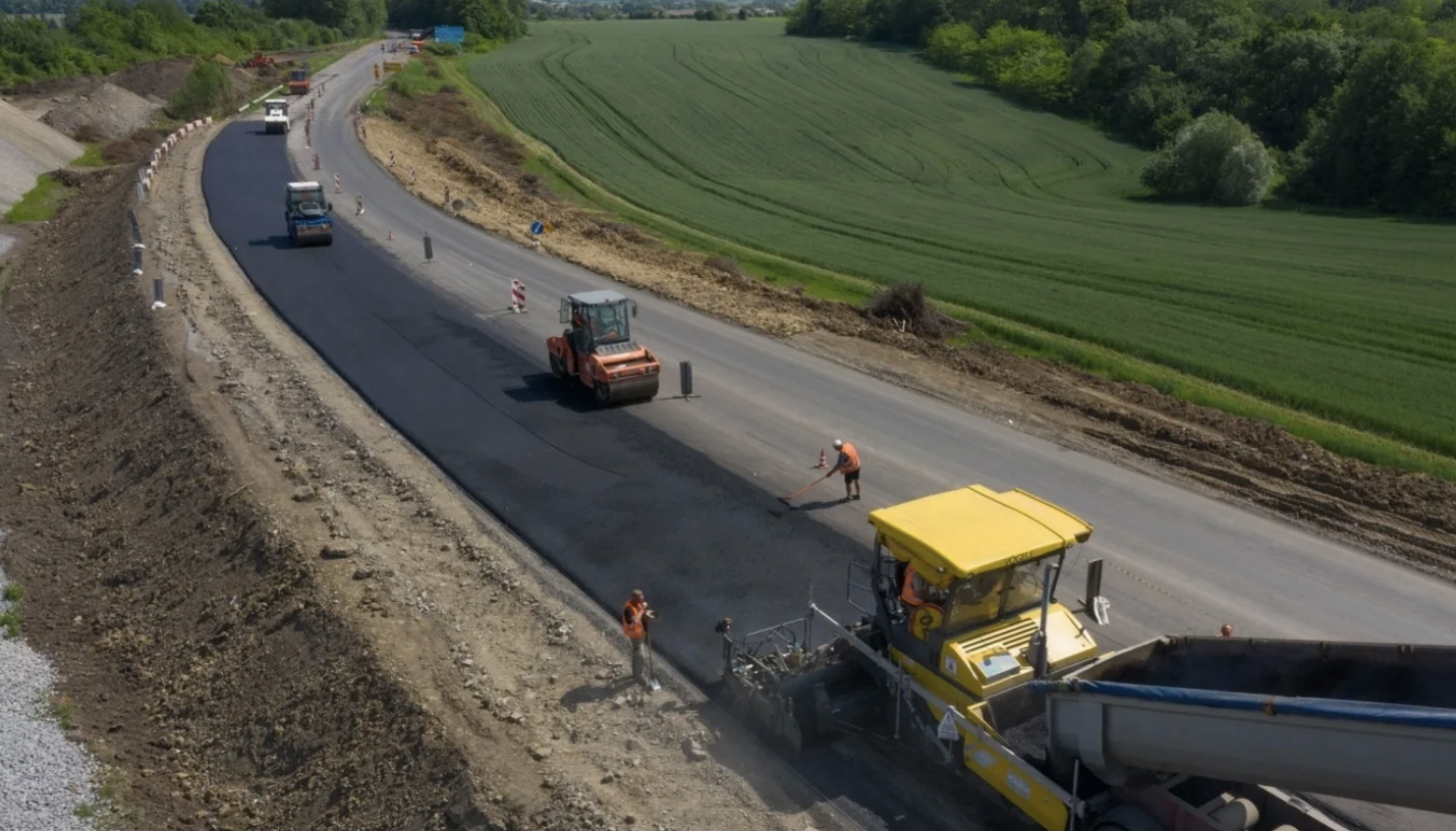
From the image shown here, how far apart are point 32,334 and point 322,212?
8889 millimetres

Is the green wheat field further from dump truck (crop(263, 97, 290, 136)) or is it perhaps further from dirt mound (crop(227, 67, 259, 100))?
dirt mound (crop(227, 67, 259, 100))

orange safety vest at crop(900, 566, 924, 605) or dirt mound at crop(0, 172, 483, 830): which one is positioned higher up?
orange safety vest at crop(900, 566, 924, 605)

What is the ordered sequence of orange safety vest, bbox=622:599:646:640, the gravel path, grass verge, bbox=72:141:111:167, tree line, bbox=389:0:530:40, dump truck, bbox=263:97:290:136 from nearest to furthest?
the gravel path
orange safety vest, bbox=622:599:646:640
grass verge, bbox=72:141:111:167
dump truck, bbox=263:97:290:136
tree line, bbox=389:0:530:40

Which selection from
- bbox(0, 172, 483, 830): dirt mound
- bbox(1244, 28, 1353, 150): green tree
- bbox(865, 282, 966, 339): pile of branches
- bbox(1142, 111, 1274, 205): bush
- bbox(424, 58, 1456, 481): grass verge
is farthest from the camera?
bbox(1244, 28, 1353, 150): green tree

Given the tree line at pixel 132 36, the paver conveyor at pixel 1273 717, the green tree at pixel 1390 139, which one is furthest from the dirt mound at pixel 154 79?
the paver conveyor at pixel 1273 717

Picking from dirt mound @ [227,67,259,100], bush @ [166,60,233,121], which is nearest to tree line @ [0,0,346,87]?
dirt mound @ [227,67,259,100]

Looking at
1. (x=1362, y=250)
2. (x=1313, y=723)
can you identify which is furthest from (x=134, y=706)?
(x=1362, y=250)

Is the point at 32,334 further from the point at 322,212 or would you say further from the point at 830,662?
the point at 830,662

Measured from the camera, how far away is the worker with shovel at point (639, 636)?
44.2ft

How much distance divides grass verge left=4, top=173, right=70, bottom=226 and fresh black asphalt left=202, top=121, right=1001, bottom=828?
19.6 metres

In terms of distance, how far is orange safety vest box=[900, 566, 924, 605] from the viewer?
11133mm

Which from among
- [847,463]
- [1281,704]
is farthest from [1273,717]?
[847,463]

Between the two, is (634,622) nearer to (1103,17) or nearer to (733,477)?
(733,477)

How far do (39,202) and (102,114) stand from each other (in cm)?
1966
